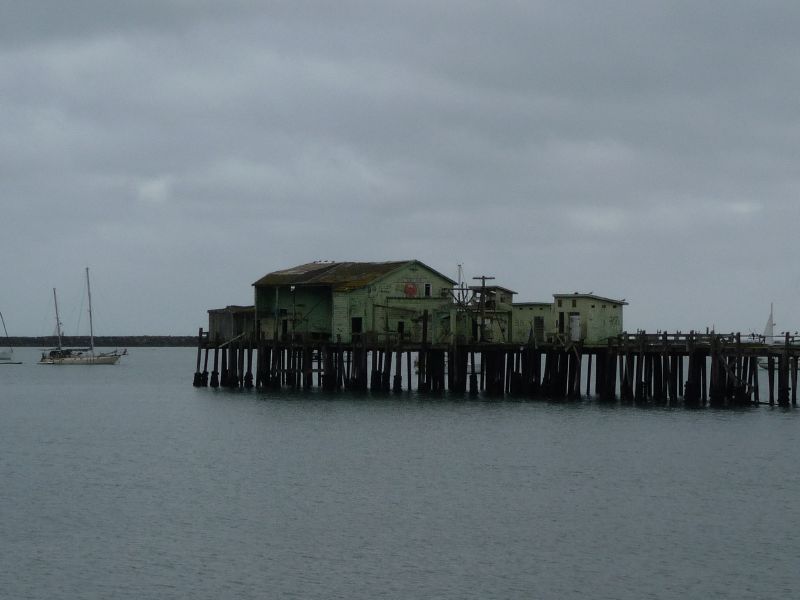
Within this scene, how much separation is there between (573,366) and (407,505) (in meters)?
34.8

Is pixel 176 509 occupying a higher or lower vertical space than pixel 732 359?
lower

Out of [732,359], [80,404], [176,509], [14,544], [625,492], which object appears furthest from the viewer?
[80,404]

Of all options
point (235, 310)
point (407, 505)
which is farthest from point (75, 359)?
point (407, 505)

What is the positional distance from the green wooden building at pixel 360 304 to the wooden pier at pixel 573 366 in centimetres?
101

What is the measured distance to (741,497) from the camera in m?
40.1

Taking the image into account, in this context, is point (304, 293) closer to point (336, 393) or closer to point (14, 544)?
point (336, 393)

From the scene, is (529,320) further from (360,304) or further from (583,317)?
(360,304)

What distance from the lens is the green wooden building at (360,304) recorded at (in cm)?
→ 7519

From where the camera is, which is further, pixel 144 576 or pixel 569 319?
pixel 569 319

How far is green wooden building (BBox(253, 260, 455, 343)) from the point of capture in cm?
7519

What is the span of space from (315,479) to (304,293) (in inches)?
1431

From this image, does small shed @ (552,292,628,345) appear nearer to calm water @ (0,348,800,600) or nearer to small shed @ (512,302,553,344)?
small shed @ (512,302,553,344)

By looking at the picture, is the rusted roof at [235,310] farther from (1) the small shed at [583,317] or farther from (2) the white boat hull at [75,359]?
(2) the white boat hull at [75,359]

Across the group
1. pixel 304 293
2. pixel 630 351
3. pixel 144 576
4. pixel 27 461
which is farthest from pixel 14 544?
pixel 304 293
